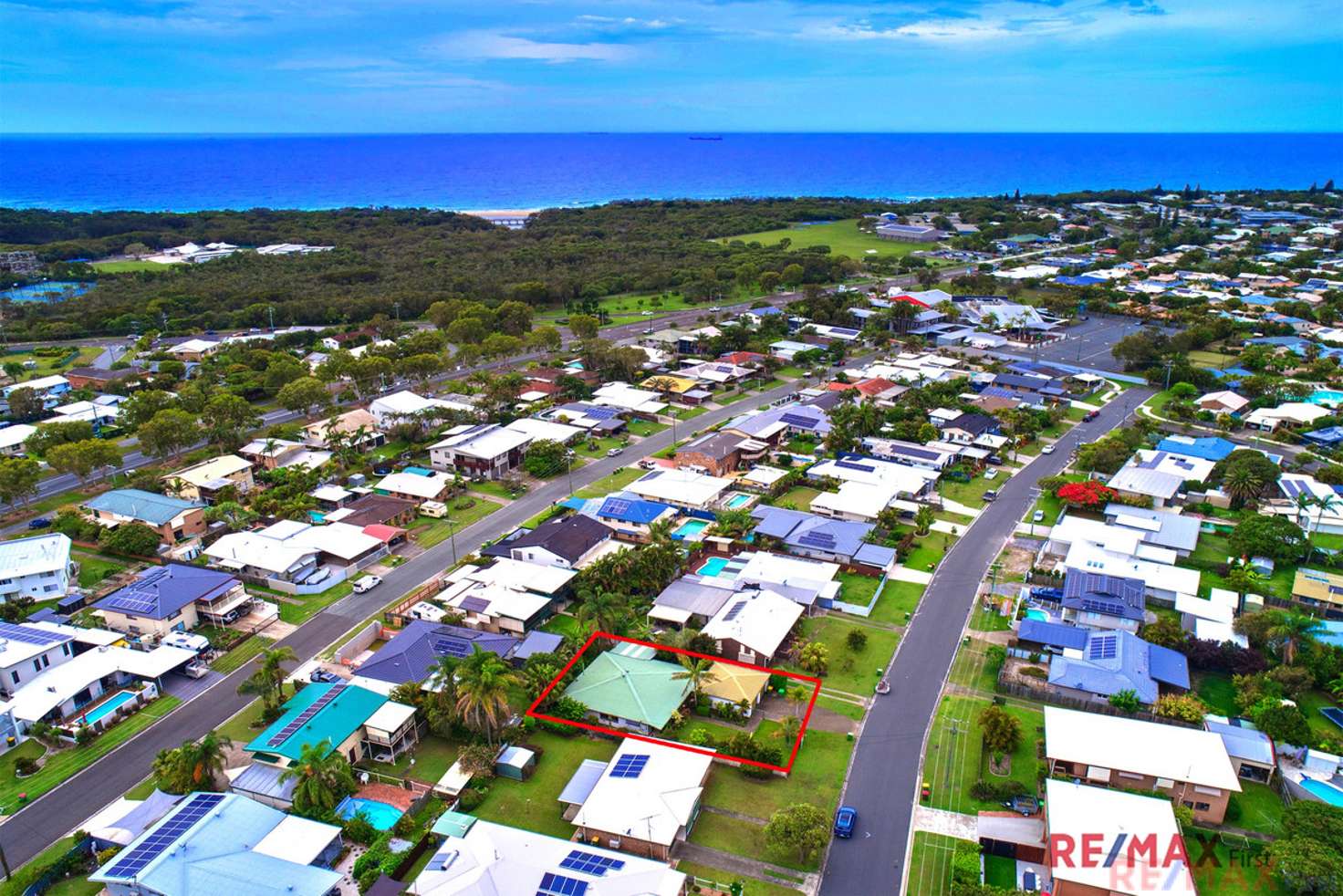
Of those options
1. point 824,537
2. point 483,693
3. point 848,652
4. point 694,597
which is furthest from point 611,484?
point 483,693

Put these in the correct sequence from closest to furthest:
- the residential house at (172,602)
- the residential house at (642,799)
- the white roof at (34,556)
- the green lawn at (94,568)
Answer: the residential house at (642,799)
the residential house at (172,602)
the white roof at (34,556)
the green lawn at (94,568)

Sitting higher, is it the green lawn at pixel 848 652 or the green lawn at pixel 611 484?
the green lawn at pixel 611 484

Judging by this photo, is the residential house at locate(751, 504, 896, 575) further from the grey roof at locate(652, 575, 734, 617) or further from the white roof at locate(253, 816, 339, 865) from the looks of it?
the white roof at locate(253, 816, 339, 865)

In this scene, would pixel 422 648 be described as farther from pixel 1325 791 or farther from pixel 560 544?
pixel 1325 791

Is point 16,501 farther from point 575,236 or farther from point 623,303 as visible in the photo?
point 575,236

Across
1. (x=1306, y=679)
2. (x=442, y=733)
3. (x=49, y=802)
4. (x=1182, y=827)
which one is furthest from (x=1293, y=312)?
(x=49, y=802)

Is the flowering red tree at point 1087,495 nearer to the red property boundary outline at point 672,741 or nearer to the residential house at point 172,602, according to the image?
the red property boundary outline at point 672,741

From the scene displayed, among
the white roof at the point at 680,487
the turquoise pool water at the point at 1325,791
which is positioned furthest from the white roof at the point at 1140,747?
the white roof at the point at 680,487

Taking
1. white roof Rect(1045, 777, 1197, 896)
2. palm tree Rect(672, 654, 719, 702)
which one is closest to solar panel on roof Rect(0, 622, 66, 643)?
palm tree Rect(672, 654, 719, 702)
